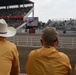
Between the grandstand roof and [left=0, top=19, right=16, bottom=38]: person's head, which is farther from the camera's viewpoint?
the grandstand roof

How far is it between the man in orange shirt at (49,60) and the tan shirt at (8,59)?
0.19 meters

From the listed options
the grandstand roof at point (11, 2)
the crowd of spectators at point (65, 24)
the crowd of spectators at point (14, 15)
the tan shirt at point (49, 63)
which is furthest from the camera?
the grandstand roof at point (11, 2)

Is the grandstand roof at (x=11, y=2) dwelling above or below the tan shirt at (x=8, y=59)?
above

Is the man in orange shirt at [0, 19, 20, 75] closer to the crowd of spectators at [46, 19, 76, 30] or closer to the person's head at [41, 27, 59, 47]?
the person's head at [41, 27, 59, 47]

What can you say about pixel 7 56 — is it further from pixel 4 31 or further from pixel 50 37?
pixel 50 37

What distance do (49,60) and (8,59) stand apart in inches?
17.5

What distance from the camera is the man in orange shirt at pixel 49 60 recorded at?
9.75 ft

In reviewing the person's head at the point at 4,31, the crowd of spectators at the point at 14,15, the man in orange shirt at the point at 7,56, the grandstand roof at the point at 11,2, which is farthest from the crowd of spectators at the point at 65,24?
the man in orange shirt at the point at 7,56

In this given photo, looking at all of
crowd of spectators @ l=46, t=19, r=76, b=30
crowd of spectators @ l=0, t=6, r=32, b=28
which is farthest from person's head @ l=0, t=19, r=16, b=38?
crowd of spectators @ l=46, t=19, r=76, b=30

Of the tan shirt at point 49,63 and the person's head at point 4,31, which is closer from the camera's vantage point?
the tan shirt at point 49,63

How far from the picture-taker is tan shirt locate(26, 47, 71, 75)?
297 cm

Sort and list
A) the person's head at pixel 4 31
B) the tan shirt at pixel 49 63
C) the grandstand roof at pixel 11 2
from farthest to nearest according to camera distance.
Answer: the grandstand roof at pixel 11 2 < the person's head at pixel 4 31 < the tan shirt at pixel 49 63

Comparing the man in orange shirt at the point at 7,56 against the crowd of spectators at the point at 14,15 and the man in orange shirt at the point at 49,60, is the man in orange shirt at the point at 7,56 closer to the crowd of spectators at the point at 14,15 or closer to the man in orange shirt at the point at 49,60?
the man in orange shirt at the point at 49,60

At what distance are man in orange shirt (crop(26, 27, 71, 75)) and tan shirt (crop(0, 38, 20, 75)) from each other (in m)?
0.19
